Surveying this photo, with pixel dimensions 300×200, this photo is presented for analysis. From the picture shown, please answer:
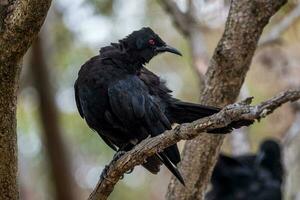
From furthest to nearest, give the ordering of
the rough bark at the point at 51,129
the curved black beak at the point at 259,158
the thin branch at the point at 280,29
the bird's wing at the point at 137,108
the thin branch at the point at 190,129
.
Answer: the curved black beak at the point at 259,158
the thin branch at the point at 280,29
the rough bark at the point at 51,129
the bird's wing at the point at 137,108
the thin branch at the point at 190,129

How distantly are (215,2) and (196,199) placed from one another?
→ 374cm

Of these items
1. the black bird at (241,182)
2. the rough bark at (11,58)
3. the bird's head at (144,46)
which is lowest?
the rough bark at (11,58)

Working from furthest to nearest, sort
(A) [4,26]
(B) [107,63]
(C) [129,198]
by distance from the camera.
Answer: (C) [129,198] → (B) [107,63] → (A) [4,26]

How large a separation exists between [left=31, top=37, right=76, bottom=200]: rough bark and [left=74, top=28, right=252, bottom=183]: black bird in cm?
102

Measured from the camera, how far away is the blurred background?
5953 millimetres

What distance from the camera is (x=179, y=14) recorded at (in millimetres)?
7305

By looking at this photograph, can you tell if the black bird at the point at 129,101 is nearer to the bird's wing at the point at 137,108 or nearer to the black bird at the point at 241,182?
the bird's wing at the point at 137,108

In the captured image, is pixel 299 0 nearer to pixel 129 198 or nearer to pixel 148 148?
pixel 148 148

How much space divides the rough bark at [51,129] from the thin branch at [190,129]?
1.89 m

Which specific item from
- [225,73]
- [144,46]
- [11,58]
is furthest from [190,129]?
[144,46]

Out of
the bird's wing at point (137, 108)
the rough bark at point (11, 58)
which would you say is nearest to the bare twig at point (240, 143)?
the bird's wing at point (137, 108)

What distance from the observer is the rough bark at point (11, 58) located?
3.30m

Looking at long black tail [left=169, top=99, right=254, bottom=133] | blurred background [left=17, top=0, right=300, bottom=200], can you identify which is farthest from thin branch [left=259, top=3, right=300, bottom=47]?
long black tail [left=169, top=99, right=254, bottom=133]

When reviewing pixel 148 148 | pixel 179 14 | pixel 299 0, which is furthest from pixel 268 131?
pixel 148 148
